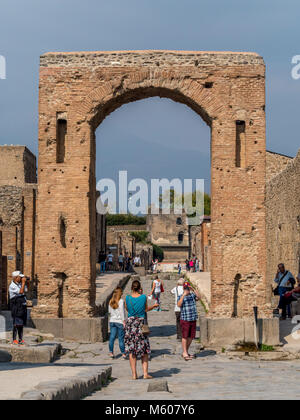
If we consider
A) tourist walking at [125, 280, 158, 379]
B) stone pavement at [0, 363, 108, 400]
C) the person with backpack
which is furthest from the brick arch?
stone pavement at [0, 363, 108, 400]

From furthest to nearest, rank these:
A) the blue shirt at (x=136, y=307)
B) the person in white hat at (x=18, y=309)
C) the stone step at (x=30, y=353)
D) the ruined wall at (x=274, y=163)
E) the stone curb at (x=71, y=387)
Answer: the ruined wall at (x=274, y=163), the person in white hat at (x=18, y=309), the stone step at (x=30, y=353), the blue shirt at (x=136, y=307), the stone curb at (x=71, y=387)

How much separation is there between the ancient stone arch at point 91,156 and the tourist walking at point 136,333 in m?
3.81

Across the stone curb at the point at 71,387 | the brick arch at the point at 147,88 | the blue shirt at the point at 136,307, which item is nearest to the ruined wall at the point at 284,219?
the brick arch at the point at 147,88

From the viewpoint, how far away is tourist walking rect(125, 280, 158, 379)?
868 centimetres

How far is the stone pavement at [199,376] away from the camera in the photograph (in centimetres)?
699

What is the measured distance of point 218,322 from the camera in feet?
40.4

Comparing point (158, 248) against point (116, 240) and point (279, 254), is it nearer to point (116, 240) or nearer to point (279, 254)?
Answer: point (116, 240)

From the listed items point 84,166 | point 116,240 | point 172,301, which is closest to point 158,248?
point 116,240

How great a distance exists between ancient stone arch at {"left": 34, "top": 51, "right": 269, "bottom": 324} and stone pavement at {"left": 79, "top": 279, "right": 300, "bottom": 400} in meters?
1.60

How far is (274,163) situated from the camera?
24.8 meters

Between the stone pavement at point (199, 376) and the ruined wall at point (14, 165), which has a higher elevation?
the ruined wall at point (14, 165)

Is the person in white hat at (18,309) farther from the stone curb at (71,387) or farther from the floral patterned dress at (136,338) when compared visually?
the stone curb at (71,387)

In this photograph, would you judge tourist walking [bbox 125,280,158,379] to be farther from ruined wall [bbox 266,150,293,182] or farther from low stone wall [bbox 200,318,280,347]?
ruined wall [bbox 266,150,293,182]

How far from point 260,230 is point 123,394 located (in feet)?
20.6
